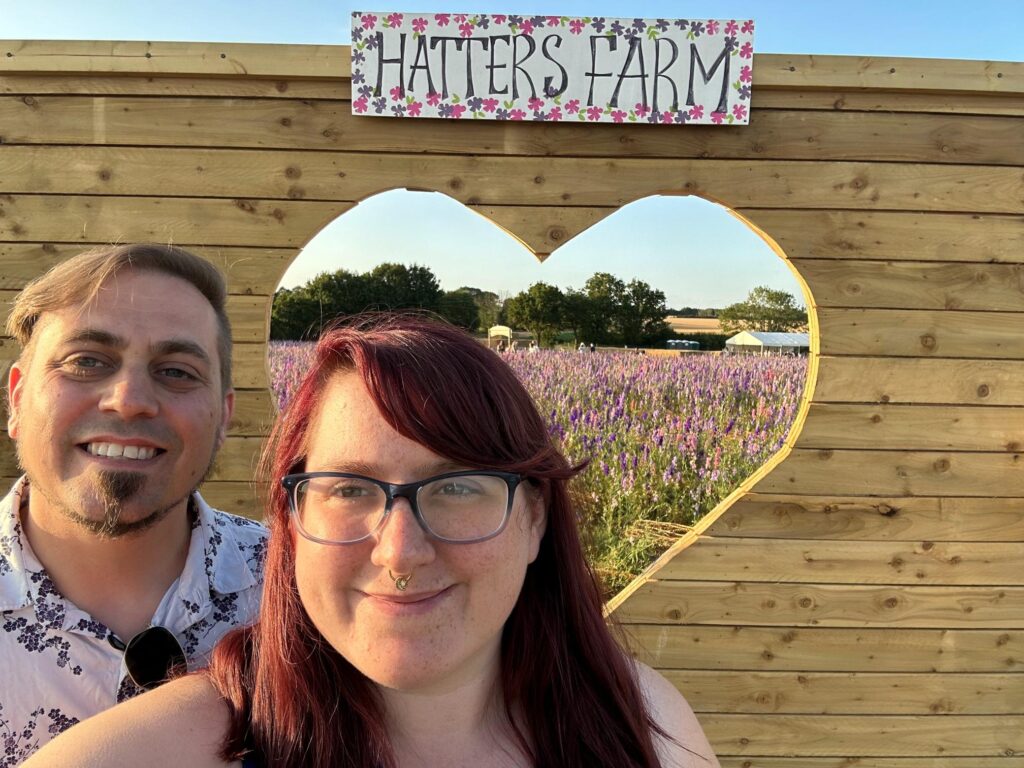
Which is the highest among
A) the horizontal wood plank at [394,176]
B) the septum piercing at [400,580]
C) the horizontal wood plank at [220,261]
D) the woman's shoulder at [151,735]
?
the horizontal wood plank at [394,176]

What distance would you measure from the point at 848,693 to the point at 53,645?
7.31 ft

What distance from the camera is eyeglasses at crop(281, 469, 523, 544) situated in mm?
834

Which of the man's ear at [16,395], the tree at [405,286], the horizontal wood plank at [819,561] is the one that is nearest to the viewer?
the man's ear at [16,395]

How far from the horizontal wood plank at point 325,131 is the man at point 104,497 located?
0.92 metres

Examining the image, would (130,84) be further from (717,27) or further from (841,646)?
(841,646)

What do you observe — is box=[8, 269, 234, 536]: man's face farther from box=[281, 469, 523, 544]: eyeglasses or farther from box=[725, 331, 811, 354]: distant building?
box=[725, 331, 811, 354]: distant building

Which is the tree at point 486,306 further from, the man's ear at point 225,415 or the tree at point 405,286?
the man's ear at point 225,415

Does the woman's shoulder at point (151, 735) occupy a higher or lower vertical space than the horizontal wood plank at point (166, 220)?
lower

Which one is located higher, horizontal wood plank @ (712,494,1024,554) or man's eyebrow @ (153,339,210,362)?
man's eyebrow @ (153,339,210,362)

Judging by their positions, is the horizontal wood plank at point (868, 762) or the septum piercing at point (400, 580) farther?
the horizontal wood plank at point (868, 762)

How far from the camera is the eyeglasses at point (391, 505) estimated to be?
32.8 inches

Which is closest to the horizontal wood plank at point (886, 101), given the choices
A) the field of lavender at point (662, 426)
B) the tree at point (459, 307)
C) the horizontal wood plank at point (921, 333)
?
the horizontal wood plank at point (921, 333)

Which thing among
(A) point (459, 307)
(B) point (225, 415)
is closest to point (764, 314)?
(A) point (459, 307)

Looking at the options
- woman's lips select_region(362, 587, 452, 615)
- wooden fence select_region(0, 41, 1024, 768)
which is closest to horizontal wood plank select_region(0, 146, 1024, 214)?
wooden fence select_region(0, 41, 1024, 768)
